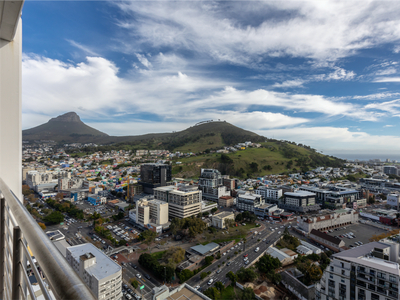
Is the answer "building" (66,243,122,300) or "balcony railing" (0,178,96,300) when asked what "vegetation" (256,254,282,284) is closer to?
"building" (66,243,122,300)

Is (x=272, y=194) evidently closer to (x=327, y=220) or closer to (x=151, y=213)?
(x=327, y=220)

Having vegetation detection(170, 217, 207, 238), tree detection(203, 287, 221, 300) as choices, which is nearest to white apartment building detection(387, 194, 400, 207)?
vegetation detection(170, 217, 207, 238)

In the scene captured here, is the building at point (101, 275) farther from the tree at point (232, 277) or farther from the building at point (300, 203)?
the building at point (300, 203)

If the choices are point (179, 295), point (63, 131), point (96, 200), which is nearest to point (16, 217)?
point (179, 295)

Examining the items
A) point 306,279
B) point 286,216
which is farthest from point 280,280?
point 286,216

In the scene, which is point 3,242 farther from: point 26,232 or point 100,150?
point 100,150

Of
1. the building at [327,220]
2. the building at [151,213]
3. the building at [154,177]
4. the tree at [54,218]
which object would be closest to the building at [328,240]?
the building at [327,220]
